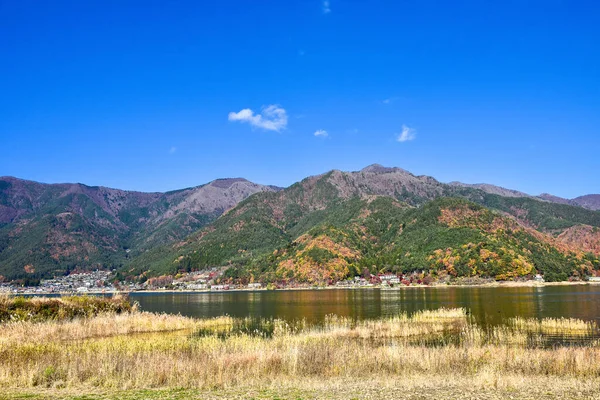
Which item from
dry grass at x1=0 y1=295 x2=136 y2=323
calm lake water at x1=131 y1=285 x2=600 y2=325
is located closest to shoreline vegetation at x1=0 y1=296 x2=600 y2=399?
dry grass at x1=0 y1=295 x2=136 y2=323

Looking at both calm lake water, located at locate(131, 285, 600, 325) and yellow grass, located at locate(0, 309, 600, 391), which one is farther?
calm lake water, located at locate(131, 285, 600, 325)

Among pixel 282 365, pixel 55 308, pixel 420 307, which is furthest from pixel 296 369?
pixel 420 307

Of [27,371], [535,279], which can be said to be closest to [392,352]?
[27,371]

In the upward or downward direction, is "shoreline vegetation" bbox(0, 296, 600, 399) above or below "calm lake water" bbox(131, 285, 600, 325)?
above

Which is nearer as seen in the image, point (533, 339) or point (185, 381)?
point (185, 381)

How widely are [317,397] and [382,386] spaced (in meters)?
4.41

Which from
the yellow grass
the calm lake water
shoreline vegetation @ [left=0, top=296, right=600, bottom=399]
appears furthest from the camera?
the calm lake water

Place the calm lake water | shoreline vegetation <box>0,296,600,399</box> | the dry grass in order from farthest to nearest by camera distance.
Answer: the calm lake water < the dry grass < shoreline vegetation <box>0,296,600,399</box>

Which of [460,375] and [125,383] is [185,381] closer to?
[125,383]

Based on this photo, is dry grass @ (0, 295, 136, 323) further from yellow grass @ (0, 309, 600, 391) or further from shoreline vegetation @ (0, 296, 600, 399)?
yellow grass @ (0, 309, 600, 391)

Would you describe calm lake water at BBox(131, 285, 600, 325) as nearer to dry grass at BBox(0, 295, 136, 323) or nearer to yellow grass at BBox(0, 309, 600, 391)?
dry grass at BBox(0, 295, 136, 323)

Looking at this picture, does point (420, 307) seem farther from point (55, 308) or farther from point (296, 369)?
point (296, 369)

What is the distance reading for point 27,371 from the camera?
24.2 metres

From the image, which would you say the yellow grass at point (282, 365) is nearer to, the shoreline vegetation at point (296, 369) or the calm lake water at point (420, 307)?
the shoreline vegetation at point (296, 369)
